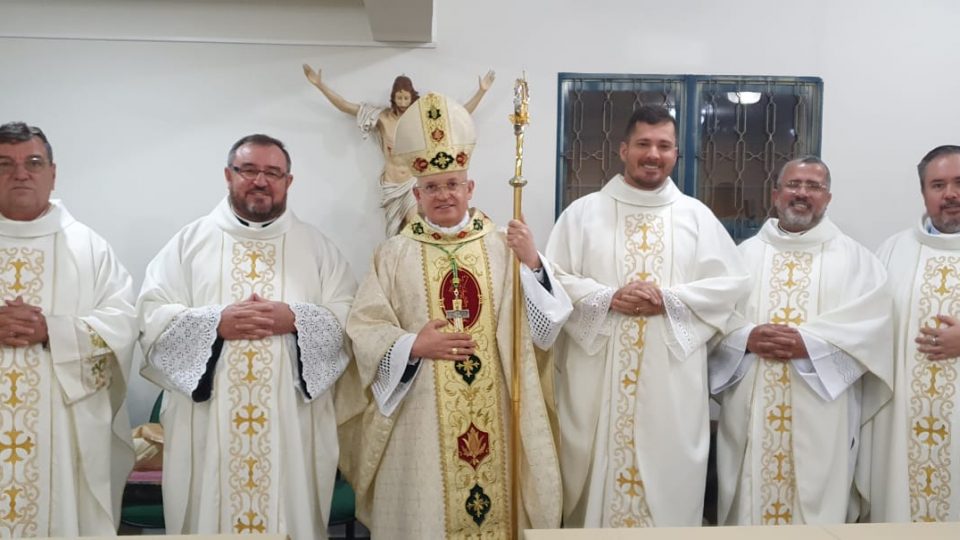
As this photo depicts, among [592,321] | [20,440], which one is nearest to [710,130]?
[592,321]

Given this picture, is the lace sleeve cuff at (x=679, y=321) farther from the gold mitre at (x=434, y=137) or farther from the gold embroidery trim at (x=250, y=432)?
the gold embroidery trim at (x=250, y=432)

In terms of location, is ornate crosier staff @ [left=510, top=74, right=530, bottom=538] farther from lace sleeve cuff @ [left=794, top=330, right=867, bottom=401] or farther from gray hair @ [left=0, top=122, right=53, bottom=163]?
gray hair @ [left=0, top=122, right=53, bottom=163]

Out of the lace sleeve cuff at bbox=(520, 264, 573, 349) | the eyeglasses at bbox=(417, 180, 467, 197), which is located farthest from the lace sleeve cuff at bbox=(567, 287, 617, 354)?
the eyeglasses at bbox=(417, 180, 467, 197)

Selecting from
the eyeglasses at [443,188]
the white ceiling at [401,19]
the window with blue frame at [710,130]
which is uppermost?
the white ceiling at [401,19]

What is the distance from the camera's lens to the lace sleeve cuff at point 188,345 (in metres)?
3.84

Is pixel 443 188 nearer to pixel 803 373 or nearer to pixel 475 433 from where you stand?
pixel 475 433

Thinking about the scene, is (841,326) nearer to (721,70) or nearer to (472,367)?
(472,367)

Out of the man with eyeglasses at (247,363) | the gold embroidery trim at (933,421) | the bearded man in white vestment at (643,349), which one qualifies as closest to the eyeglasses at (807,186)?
the bearded man in white vestment at (643,349)

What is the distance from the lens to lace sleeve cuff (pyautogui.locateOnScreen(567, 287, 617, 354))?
404 cm

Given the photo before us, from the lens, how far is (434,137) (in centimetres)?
390

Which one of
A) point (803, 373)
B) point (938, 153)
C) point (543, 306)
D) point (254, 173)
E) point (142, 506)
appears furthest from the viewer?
point (142, 506)

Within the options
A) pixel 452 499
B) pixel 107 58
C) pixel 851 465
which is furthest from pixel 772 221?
pixel 107 58

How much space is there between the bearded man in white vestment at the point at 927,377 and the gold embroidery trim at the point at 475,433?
1.99 meters

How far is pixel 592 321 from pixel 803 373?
3.57 feet
